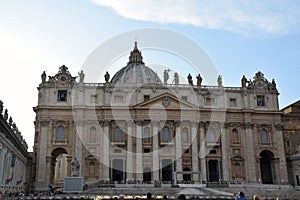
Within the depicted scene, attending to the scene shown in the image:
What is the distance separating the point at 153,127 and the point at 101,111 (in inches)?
342

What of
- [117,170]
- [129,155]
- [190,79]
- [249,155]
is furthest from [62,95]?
[249,155]

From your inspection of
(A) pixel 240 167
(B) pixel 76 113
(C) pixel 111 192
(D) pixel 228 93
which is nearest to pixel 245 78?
(D) pixel 228 93

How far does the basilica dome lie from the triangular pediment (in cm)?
1850

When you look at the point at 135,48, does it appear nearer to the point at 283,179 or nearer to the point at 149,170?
the point at 149,170

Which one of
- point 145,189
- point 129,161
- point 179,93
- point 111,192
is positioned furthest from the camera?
point 179,93

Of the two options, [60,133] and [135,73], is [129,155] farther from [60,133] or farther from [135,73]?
[135,73]

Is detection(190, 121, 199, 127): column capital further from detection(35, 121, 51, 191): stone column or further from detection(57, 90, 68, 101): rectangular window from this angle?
detection(35, 121, 51, 191): stone column

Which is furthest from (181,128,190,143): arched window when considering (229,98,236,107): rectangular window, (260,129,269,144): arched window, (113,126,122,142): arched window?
(260,129,269,144): arched window

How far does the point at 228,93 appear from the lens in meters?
62.0

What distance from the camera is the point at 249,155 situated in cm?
5897

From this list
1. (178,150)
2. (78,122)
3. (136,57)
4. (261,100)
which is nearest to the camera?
(78,122)

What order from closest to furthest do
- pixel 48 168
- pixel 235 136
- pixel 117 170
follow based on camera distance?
pixel 48 168 < pixel 117 170 < pixel 235 136

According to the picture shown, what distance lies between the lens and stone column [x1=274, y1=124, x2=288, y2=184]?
59.1m

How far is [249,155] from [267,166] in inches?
306
